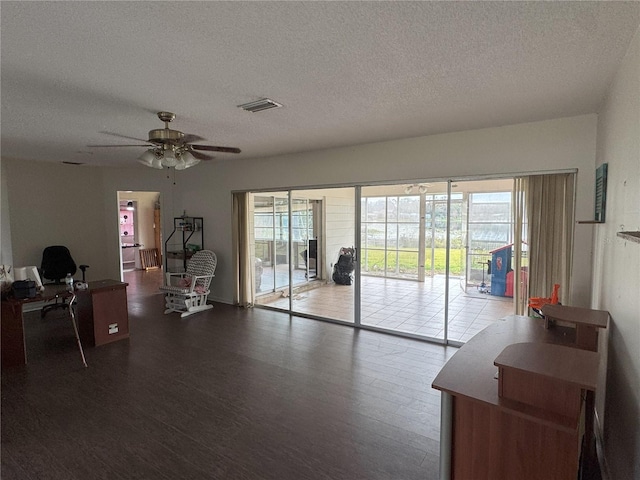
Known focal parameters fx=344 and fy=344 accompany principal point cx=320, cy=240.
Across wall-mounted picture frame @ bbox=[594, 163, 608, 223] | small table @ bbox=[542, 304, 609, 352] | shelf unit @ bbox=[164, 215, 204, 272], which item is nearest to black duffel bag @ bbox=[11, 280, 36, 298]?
shelf unit @ bbox=[164, 215, 204, 272]

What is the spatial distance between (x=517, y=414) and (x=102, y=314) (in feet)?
14.7

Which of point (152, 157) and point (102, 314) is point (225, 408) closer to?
point (152, 157)

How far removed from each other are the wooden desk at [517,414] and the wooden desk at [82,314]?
13.1ft

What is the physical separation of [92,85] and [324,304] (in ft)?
15.0

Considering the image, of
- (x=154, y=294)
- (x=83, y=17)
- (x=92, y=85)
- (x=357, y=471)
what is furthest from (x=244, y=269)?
(x=83, y=17)

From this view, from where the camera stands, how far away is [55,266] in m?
5.55

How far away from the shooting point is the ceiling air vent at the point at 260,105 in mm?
2809

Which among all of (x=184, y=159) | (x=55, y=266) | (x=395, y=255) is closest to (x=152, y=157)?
(x=184, y=159)

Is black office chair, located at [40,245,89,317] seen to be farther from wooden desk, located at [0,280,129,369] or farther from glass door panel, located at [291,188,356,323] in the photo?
glass door panel, located at [291,188,356,323]

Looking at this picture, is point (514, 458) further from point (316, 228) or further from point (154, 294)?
point (154, 294)

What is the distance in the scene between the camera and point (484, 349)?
2.10m

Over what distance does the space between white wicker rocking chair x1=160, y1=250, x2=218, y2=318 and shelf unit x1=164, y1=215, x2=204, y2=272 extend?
0.43 meters

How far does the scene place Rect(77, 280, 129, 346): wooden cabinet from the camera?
4.18 metres

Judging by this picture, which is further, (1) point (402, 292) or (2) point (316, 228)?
(2) point (316, 228)
